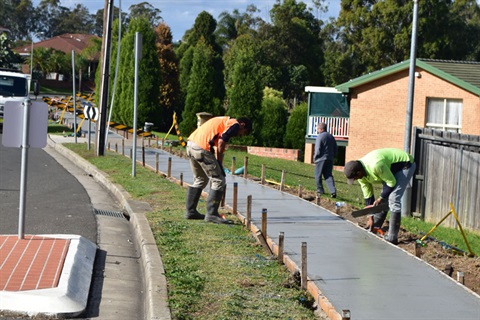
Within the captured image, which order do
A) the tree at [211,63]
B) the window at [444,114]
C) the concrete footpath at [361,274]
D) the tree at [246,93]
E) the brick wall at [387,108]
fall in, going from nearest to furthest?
the concrete footpath at [361,274], the window at [444,114], the brick wall at [387,108], the tree at [246,93], the tree at [211,63]

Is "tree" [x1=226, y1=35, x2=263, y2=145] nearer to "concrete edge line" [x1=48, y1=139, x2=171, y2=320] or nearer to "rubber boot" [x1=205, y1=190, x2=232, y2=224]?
"concrete edge line" [x1=48, y1=139, x2=171, y2=320]


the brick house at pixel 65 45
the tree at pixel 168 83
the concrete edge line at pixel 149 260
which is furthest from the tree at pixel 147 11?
the concrete edge line at pixel 149 260

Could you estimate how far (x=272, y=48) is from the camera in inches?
2499

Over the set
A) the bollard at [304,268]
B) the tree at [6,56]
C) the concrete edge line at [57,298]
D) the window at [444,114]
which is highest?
the tree at [6,56]

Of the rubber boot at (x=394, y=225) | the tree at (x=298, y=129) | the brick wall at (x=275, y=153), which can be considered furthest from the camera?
the tree at (x=298, y=129)

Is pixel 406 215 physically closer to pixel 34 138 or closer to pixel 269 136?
pixel 34 138

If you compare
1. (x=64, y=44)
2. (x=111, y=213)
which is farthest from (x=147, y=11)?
(x=111, y=213)

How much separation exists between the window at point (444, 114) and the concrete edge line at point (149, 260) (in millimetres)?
14849

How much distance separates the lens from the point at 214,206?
12586mm

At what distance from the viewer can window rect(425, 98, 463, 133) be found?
2964 centimetres

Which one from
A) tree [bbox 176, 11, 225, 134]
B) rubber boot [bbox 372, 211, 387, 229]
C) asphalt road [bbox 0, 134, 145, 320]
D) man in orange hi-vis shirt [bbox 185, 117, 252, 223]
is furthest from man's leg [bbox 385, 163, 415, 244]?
tree [bbox 176, 11, 225, 134]

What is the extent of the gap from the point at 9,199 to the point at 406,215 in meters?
7.57

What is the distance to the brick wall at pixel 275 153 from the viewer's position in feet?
114

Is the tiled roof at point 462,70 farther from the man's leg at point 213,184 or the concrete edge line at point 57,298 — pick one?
the concrete edge line at point 57,298
